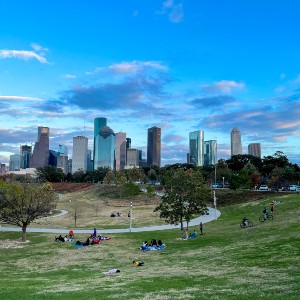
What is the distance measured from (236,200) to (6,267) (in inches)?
2590

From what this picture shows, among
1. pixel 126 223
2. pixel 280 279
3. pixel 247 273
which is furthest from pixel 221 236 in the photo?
pixel 126 223

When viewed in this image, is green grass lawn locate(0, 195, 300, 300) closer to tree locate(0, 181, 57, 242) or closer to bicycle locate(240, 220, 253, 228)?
tree locate(0, 181, 57, 242)

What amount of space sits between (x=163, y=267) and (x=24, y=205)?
93.0 feet

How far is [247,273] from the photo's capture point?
2105 cm

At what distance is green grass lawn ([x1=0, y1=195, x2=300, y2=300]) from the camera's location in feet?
54.0

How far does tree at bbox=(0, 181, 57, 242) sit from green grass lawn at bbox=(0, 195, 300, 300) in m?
2.58

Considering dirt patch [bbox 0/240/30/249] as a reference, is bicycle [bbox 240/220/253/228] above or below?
above

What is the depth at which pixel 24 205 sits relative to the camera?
159 feet

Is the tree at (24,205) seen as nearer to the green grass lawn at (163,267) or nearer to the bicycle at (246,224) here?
the green grass lawn at (163,267)

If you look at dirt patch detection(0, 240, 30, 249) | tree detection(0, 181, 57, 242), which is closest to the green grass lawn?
dirt patch detection(0, 240, 30, 249)

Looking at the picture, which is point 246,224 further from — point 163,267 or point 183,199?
point 163,267

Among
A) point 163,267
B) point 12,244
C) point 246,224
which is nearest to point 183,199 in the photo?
point 246,224

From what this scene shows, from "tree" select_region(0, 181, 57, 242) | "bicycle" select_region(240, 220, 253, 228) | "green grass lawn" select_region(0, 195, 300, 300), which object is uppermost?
"tree" select_region(0, 181, 57, 242)

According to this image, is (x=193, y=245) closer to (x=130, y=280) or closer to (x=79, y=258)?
(x=79, y=258)
